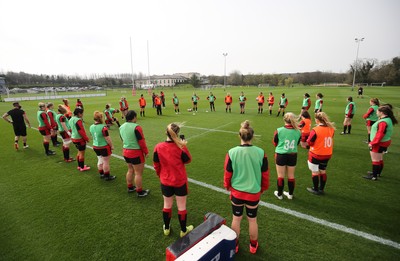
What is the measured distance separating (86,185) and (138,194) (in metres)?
1.84

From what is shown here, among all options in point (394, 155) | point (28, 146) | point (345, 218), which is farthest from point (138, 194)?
point (394, 155)

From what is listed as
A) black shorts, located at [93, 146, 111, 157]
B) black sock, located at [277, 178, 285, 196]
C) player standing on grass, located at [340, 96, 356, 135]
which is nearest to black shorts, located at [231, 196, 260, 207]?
black sock, located at [277, 178, 285, 196]

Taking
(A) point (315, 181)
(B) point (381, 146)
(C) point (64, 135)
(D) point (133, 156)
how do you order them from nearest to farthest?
1. (D) point (133, 156)
2. (A) point (315, 181)
3. (B) point (381, 146)
4. (C) point (64, 135)

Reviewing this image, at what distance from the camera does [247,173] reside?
3.11 m

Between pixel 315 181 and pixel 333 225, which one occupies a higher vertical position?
pixel 315 181

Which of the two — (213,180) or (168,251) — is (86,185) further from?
(168,251)

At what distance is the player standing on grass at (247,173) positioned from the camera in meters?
3.07

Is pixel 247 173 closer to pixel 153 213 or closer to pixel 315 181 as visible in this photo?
pixel 153 213

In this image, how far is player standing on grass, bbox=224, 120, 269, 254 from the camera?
3.07 m

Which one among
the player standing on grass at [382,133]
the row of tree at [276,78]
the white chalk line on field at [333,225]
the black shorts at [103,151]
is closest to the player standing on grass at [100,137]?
the black shorts at [103,151]

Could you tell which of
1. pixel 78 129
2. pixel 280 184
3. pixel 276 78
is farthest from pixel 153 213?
pixel 276 78

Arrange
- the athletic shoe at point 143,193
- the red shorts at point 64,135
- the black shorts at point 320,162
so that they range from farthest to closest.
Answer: the red shorts at point 64,135, the athletic shoe at point 143,193, the black shorts at point 320,162

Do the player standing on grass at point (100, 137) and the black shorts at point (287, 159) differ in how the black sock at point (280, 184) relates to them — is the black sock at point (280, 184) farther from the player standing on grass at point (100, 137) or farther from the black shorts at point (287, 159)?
the player standing on grass at point (100, 137)

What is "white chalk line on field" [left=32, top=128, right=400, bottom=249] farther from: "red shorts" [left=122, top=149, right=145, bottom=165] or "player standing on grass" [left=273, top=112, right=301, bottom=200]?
"red shorts" [left=122, top=149, right=145, bottom=165]
